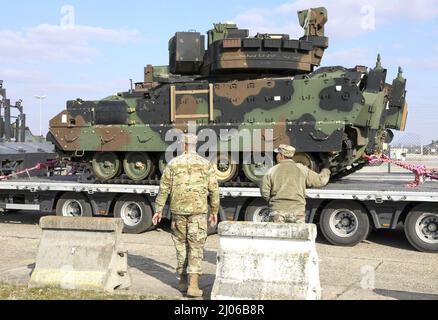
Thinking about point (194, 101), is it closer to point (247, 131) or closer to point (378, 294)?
point (247, 131)

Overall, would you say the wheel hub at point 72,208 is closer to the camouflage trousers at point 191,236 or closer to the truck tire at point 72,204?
the truck tire at point 72,204

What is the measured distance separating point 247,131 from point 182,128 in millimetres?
1462

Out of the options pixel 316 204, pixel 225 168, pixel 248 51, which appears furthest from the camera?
pixel 248 51

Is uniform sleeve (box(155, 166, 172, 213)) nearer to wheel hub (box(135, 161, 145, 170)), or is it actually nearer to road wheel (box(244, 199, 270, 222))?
road wheel (box(244, 199, 270, 222))

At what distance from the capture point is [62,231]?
23.9 ft

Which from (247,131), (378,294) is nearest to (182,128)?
(247,131)

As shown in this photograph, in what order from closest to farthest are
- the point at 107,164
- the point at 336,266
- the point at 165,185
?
the point at 165,185 → the point at 336,266 → the point at 107,164

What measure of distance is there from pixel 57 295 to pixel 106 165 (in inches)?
291

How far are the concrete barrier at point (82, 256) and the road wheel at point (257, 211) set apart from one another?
4620 millimetres

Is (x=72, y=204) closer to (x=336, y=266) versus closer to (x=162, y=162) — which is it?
(x=162, y=162)

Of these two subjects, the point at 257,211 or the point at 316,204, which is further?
the point at 257,211

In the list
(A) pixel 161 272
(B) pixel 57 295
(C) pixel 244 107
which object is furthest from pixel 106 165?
(B) pixel 57 295

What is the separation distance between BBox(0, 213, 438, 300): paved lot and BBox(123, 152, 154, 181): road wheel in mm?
1427

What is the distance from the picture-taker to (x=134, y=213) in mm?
12688
